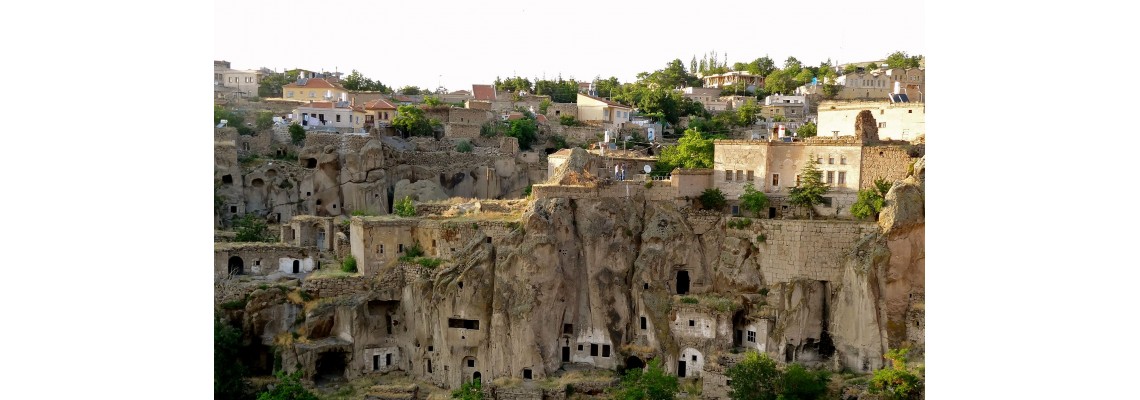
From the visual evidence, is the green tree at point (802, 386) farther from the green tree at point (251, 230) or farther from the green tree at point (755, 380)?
the green tree at point (251, 230)

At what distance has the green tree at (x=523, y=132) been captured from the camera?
2878cm

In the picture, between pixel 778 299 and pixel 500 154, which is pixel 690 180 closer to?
pixel 778 299

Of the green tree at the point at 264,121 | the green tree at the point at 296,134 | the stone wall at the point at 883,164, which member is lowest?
the stone wall at the point at 883,164

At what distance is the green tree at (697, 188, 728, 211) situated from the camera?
20875 millimetres

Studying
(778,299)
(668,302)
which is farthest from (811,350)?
(668,302)

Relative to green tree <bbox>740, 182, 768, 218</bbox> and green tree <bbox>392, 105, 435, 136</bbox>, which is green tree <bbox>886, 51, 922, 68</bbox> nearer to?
green tree <bbox>740, 182, 768, 218</bbox>

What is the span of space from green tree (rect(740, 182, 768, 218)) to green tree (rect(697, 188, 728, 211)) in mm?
322

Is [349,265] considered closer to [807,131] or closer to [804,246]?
[804,246]

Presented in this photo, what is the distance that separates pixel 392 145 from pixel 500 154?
2.27m

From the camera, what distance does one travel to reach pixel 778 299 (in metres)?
19.7

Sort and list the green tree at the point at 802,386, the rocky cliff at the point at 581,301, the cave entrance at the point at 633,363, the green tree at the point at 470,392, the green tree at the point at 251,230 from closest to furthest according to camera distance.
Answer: the green tree at the point at 802,386, the green tree at the point at 470,392, the rocky cliff at the point at 581,301, the cave entrance at the point at 633,363, the green tree at the point at 251,230

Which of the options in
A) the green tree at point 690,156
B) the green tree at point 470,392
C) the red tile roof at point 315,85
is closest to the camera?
the green tree at point 470,392

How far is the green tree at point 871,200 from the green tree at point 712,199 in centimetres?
233

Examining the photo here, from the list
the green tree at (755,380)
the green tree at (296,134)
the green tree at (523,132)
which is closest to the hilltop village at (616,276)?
the green tree at (755,380)
